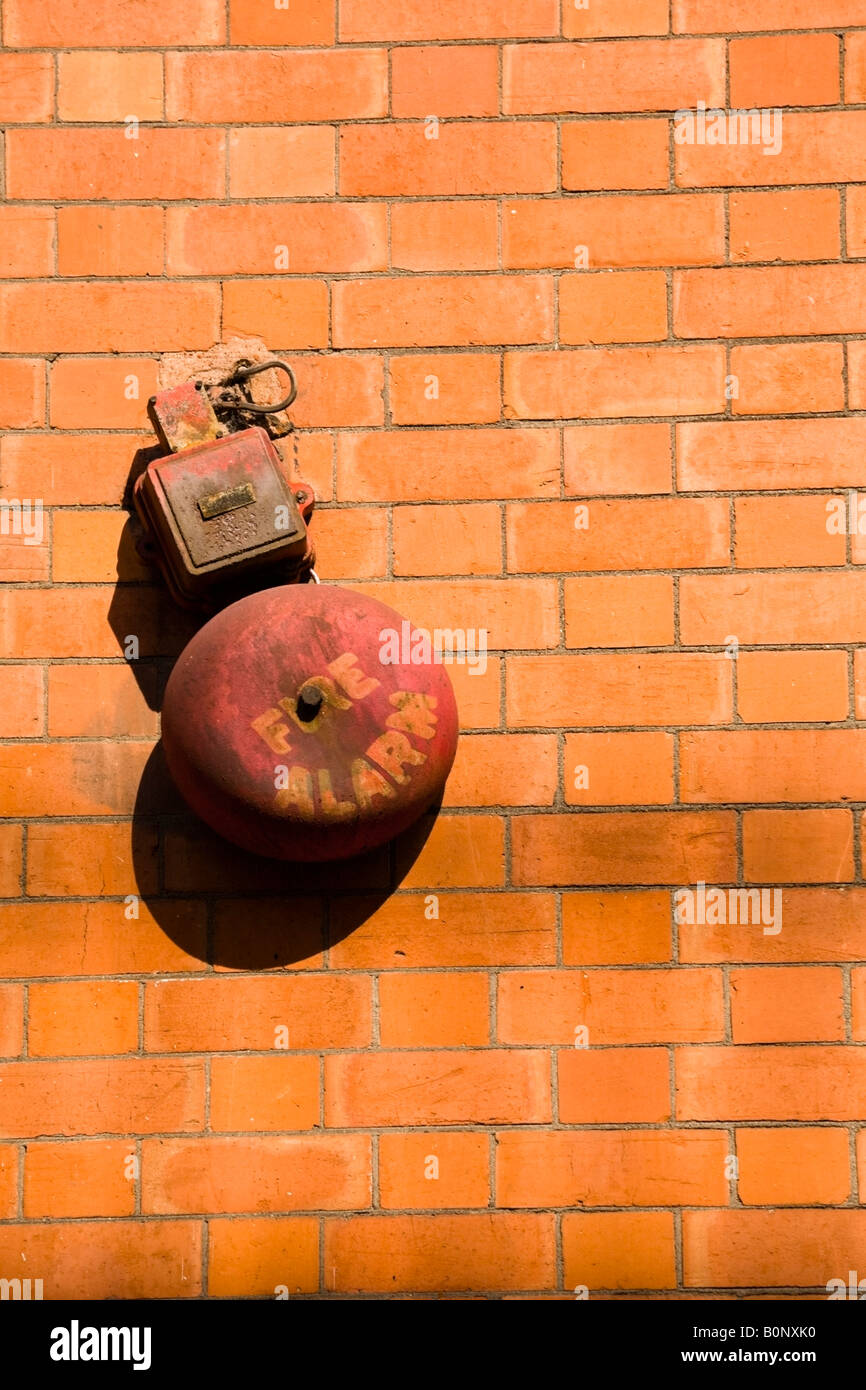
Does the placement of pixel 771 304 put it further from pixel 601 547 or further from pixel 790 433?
pixel 601 547

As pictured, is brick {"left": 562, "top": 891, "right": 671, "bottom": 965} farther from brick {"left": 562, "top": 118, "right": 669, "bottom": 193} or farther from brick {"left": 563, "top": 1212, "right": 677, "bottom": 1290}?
brick {"left": 562, "top": 118, "right": 669, "bottom": 193}

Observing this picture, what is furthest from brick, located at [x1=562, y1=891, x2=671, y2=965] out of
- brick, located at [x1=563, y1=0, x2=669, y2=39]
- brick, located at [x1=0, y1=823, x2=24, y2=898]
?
brick, located at [x1=563, y1=0, x2=669, y2=39]

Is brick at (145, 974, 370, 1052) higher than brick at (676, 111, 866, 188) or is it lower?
lower

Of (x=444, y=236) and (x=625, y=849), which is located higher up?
(x=444, y=236)

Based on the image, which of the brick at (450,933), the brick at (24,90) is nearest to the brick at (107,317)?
the brick at (24,90)

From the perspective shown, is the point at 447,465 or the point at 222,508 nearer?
the point at 222,508

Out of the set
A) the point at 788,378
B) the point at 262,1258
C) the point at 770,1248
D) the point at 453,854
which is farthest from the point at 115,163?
the point at 770,1248

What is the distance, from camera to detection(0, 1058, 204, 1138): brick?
2162 mm

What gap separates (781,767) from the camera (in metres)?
2.20

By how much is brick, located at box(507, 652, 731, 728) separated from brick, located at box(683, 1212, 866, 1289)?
80cm

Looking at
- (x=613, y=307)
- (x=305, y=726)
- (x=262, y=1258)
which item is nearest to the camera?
(x=305, y=726)

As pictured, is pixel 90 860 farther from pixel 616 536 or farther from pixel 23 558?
pixel 616 536

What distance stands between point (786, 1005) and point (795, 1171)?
10.3 inches

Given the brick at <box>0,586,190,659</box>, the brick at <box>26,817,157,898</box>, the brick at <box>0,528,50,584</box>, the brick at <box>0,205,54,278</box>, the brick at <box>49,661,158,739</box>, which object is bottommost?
the brick at <box>26,817,157,898</box>
